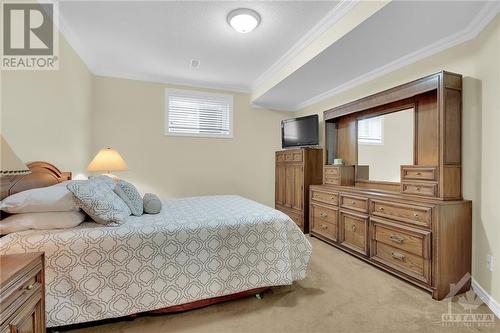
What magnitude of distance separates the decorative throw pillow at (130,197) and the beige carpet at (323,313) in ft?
2.77

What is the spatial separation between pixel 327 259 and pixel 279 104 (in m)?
3.14

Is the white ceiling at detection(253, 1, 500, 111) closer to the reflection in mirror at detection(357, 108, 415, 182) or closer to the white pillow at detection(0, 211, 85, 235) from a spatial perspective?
the reflection in mirror at detection(357, 108, 415, 182)

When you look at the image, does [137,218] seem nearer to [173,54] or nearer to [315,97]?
[173,54]

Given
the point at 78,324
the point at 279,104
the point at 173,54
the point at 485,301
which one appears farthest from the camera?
the point at 279,104

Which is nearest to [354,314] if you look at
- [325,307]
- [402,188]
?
[325,307]

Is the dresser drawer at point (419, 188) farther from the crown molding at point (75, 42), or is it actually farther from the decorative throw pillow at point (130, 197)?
the crown molding at point (75, 42)

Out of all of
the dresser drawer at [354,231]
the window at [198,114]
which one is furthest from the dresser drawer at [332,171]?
the window at [198,114]

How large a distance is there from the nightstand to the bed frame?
72cm

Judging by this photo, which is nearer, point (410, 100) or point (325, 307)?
point (325, 307)

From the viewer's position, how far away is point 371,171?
3283 mm

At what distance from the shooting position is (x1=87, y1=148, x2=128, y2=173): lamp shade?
3.04 m

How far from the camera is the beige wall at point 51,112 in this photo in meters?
1.86

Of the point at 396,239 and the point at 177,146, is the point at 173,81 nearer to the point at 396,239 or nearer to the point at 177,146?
the point at 177,146

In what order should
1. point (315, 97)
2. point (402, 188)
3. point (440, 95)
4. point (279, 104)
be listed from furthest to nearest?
point (279, 104) → point (315, 97) → point (402, 188) → point (440, 95)
